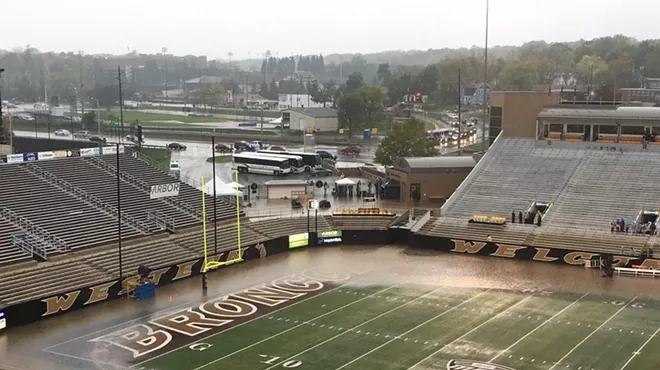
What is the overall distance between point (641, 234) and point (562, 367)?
19072 millimetres

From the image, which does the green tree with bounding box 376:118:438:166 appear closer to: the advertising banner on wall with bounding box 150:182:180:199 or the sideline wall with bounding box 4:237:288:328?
the advertising banner on wall with bounding box 150:182:180:199

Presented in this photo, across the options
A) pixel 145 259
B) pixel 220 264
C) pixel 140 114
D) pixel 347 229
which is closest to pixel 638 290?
pixel 347 229

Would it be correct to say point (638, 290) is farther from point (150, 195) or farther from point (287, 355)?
point (150, 195)

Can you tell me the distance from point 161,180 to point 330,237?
10.2 metres

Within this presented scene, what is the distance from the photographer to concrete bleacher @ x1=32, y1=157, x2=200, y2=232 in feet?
128

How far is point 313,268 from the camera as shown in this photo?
36062mm

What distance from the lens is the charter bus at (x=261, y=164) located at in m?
62.2

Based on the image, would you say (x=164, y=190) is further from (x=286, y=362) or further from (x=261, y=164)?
(x=261, y=164)

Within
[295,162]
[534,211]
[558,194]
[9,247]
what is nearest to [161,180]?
[9,247]

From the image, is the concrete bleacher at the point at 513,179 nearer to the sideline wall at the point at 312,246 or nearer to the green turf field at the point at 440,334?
the sideline wall at the point at 312,246

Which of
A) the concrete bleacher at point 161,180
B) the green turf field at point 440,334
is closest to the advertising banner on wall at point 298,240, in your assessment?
the concrete bleacher at point 161,180

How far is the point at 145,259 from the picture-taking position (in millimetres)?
34000

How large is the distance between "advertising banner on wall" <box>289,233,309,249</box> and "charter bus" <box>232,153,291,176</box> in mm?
21642

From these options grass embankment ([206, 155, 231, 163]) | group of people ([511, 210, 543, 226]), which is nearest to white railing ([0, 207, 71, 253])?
group of people ([511, 210, 543, 226])
